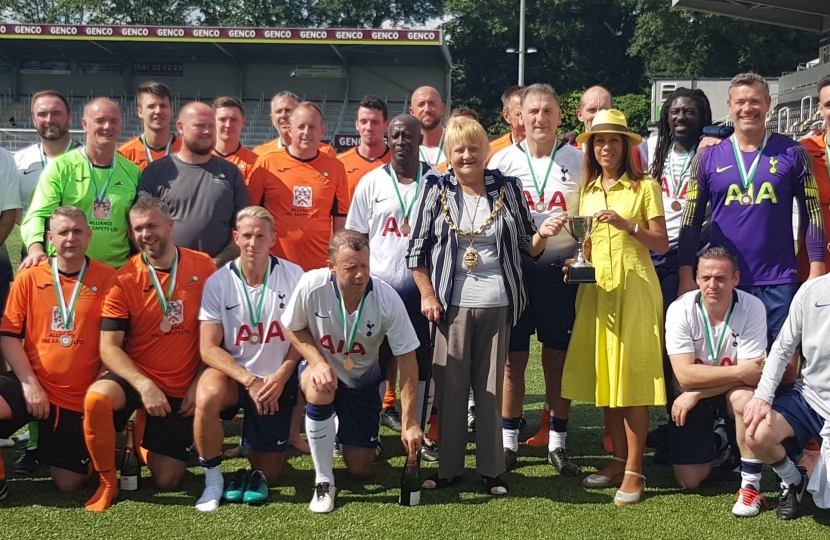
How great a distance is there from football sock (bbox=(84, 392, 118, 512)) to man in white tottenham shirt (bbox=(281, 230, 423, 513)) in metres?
1.01

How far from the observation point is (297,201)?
18.3 feet

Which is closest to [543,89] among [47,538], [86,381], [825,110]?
[825,110]

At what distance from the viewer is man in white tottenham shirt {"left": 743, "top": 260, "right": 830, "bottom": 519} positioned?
4082 millimetres

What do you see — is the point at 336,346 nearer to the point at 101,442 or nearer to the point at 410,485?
the point at 410,485

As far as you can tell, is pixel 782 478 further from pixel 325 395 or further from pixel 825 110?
pixel 325 395

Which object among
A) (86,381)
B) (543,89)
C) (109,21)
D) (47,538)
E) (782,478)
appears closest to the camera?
(47,538)

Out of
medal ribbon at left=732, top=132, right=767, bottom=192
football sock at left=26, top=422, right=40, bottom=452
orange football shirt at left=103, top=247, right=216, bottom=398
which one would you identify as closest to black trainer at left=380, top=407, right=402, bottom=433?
orange football shirt at left=103, top=247, right=216, bottom=398

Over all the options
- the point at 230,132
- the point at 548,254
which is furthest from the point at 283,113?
the point at 548,254

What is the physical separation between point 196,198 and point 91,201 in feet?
2.01

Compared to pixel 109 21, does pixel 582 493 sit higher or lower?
lower

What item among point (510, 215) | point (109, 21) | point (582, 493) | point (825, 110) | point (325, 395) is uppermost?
point (109, 21)

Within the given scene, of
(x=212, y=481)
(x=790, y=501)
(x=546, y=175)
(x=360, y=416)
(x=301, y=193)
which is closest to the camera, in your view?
(x=790, y=501)

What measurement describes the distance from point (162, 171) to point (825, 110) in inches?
154

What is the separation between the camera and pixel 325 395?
4.43 metres
